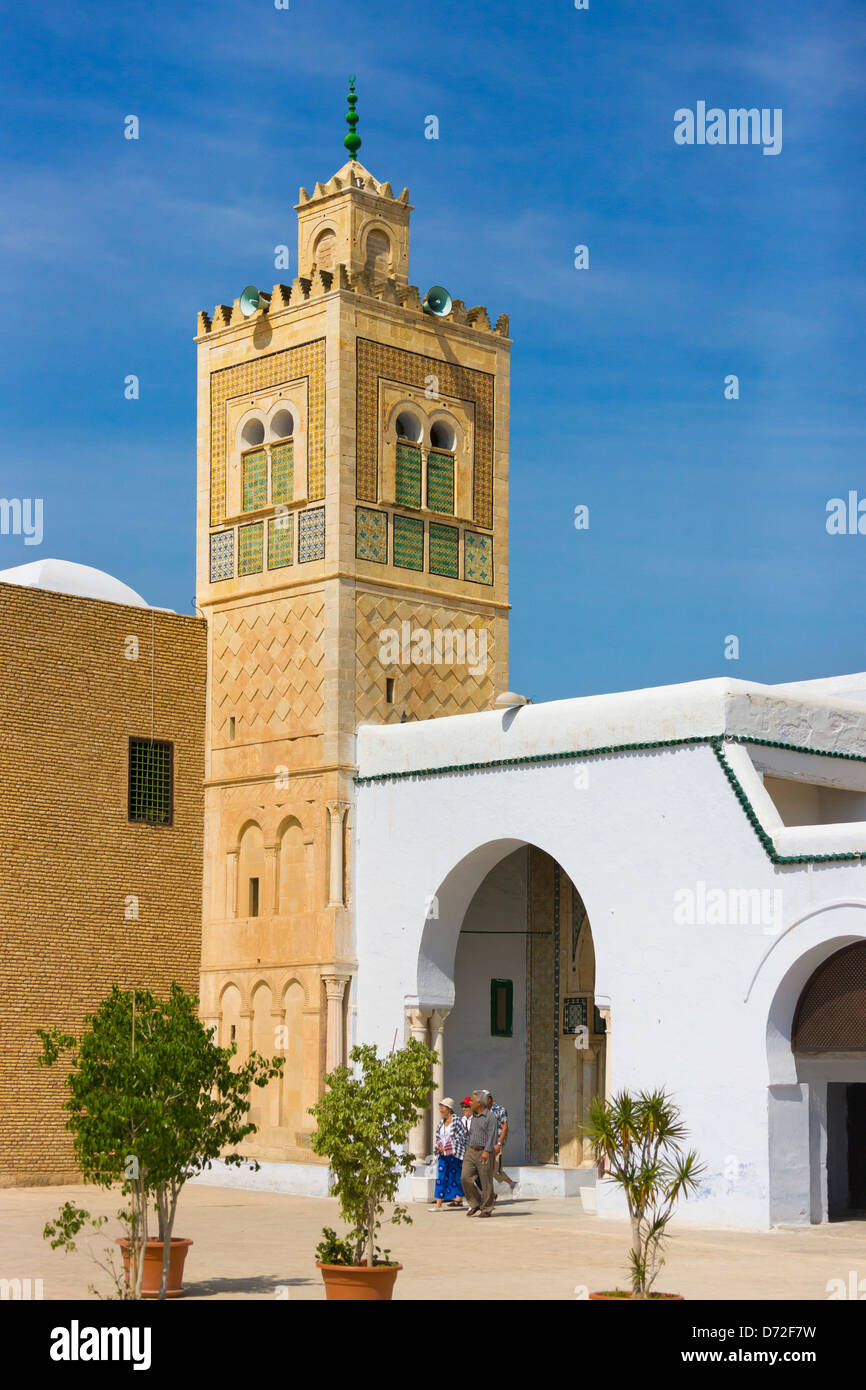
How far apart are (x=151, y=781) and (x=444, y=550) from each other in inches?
163

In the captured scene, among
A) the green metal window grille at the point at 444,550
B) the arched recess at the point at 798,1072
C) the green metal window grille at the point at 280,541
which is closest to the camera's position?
the arched recess at the point at 798,1072

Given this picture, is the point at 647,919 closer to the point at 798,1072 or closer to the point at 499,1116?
the point at 798,1072

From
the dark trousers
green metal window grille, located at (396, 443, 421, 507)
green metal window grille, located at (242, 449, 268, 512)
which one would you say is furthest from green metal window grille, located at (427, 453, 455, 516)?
the dark trousers

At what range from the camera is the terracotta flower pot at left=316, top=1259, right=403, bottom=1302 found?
1050 centimetres

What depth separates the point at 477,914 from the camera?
21.2 metres

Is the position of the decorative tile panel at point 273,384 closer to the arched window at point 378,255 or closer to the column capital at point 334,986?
the arched window at point 378,255

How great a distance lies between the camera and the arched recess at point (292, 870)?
20.1 m

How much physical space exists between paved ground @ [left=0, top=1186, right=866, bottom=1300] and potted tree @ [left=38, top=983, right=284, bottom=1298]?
2.11 feet

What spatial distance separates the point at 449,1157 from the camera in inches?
686

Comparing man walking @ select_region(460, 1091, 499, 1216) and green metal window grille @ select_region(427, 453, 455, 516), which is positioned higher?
green metal window grille @ select_region(427, 453, 455, 516)

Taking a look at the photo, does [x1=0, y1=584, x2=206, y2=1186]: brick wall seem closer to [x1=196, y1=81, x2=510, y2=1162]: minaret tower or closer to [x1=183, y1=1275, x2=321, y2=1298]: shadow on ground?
[x1=196, y1=81, x2=510, y2=1162]: minaret tower

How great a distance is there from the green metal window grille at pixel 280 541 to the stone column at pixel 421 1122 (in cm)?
507

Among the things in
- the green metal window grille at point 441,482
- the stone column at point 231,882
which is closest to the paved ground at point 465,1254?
the stone column at point 231,882

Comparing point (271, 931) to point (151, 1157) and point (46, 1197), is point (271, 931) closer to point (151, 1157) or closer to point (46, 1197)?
point (46, 1197)
